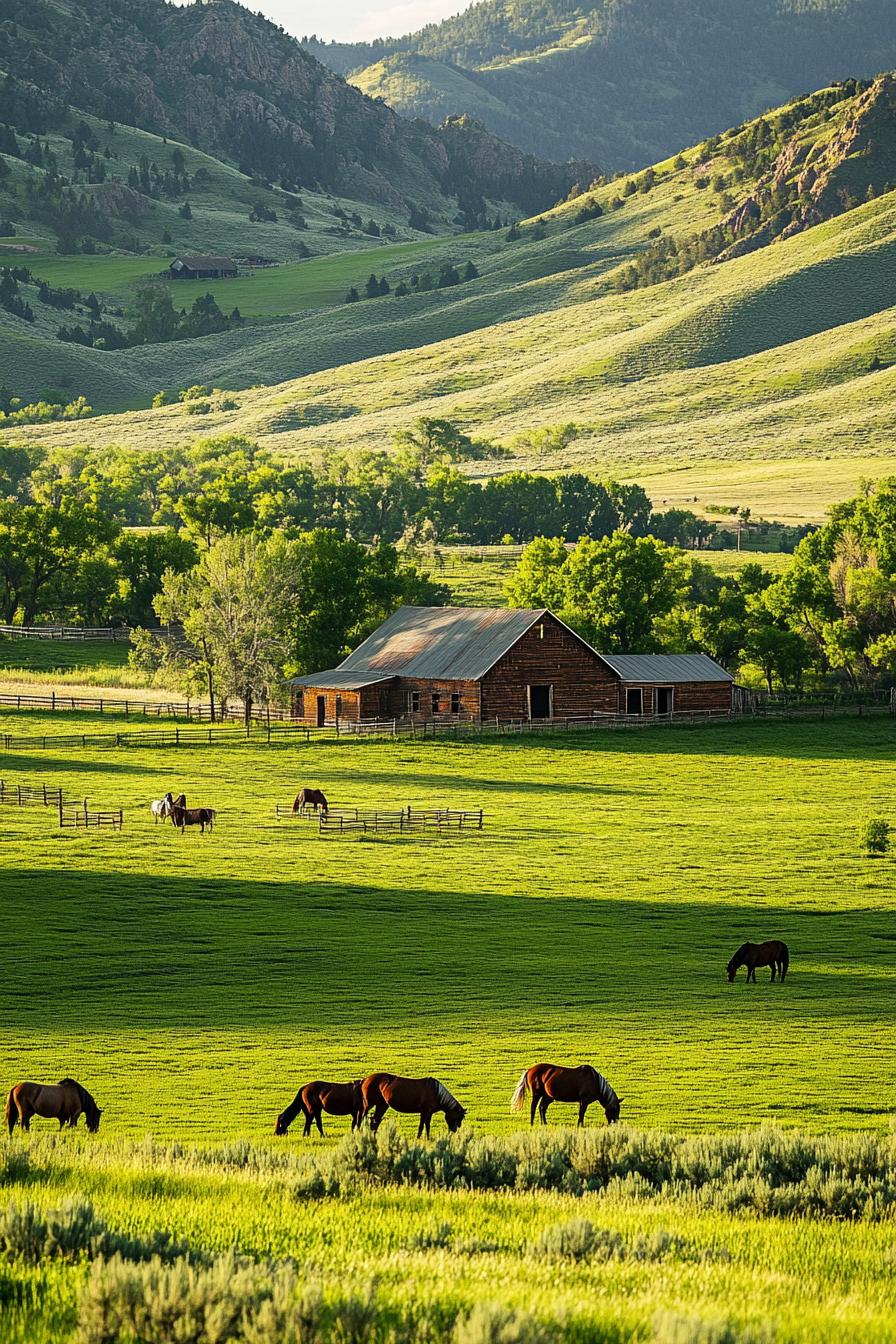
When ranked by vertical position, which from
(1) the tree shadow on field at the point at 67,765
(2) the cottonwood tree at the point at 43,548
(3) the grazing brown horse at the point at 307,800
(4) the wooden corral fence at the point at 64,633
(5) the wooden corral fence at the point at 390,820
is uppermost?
(2) the cottonwood tree at the point at 43,548

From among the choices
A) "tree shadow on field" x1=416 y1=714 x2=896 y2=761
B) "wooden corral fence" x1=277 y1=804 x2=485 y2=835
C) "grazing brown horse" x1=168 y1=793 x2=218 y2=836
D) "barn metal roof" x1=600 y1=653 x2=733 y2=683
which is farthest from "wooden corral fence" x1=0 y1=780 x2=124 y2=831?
"barn metal roof" x1=600 y1=653 x2=733 y2=683

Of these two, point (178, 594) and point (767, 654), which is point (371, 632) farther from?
point (767, 654)

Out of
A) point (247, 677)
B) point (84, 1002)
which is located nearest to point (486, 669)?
point (247, 677)

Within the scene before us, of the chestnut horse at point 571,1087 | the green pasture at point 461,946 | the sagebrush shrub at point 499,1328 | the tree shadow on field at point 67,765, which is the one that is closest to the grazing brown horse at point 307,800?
the green pasture at point 461,946

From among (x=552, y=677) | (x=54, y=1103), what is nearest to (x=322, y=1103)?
(x=54, y=1103)

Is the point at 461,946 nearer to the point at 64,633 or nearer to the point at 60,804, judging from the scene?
the point at 60,804

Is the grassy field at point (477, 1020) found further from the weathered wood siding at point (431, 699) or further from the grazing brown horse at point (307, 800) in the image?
the weathered wood siding at point (431, 699)

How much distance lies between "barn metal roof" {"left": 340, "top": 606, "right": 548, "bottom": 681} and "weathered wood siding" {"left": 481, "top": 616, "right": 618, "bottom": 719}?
0.72 metres

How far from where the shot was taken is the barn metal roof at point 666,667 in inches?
3430

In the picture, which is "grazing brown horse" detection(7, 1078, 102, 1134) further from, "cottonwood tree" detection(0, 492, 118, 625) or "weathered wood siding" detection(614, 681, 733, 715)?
"cottonwood tree" detection(0, 492, 118, 625)

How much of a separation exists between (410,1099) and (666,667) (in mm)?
67598

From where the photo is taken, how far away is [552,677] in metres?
86.2

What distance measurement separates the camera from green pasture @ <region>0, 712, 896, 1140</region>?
26891 millimetres

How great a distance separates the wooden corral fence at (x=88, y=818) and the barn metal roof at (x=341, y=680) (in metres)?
30.1
